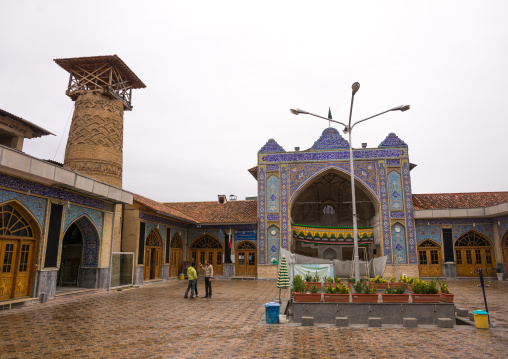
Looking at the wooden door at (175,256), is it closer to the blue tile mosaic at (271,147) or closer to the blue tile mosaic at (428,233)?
the blue tile mosaic at (271,147)

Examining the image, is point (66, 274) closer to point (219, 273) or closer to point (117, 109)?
point (117, 109)

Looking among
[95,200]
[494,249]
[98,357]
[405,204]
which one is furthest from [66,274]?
[494,249]

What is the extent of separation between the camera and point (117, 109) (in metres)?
18.4

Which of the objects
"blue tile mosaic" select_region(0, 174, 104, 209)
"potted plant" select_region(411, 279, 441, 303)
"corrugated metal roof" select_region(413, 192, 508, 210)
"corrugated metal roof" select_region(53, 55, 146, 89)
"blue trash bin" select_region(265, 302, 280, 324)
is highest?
"corrugated metal roof" select_region(53, 55, 146, 89)

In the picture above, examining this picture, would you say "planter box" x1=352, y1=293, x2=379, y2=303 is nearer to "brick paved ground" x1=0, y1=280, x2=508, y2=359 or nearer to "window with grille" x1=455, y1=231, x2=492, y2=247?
"brick paved ground" x1=0, y1=280, x2=508, y2=359

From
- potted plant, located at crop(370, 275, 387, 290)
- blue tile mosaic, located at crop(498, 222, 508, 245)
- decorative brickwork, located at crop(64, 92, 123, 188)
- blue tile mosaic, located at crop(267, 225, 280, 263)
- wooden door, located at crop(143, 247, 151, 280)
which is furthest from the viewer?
blue tile mosaic, located at crop(267, 225, 280, 263)

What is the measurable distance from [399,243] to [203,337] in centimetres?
1769

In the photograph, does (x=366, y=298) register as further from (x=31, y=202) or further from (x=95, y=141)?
(x=95, y=141)

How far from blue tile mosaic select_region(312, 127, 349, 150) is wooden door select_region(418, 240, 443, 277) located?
25.7ft

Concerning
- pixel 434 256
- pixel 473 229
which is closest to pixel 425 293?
pixel 434 256

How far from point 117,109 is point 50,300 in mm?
10254

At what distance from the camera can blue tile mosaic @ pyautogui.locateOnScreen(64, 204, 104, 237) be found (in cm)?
1252

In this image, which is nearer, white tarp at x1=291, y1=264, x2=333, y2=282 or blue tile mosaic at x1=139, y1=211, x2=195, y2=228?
white tarp at x1=291, y1=264, x2=333, y2=282

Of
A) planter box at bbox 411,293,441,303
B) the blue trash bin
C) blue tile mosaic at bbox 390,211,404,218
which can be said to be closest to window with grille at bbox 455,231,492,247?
blue tile mosaic at bbox 390,211,404,218
